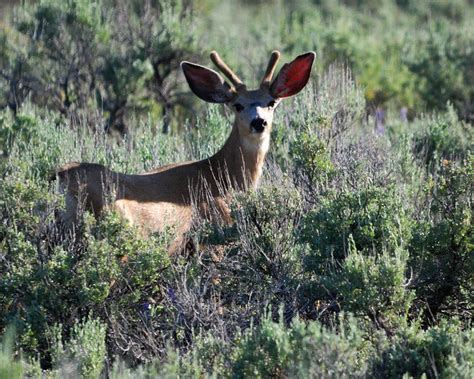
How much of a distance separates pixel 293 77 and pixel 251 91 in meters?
0.47

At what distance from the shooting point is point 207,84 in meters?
10.1

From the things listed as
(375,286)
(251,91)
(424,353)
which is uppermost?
(251,91)

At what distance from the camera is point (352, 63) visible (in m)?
16.7

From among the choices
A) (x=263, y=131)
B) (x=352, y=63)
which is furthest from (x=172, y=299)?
(x=352, y=63)

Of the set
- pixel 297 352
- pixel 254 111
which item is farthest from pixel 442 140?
pixel 297 352

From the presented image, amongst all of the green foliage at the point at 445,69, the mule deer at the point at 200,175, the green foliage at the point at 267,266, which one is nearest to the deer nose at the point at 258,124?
the mule deer at the point at 200,175

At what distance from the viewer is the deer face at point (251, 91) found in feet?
32.0

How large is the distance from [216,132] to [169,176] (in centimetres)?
202

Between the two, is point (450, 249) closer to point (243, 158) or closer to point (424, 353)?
point (424, 353)

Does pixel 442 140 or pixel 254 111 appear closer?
pixel 254 111

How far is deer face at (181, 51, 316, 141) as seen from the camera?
9766 mm

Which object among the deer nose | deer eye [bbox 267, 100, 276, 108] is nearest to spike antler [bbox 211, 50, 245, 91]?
deer eye [bbox 267, 100, 276, 108]

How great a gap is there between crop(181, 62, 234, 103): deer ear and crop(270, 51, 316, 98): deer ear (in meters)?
0.45

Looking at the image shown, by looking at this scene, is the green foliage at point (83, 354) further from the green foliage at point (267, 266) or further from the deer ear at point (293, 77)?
the deer ear at point (293, 77)
